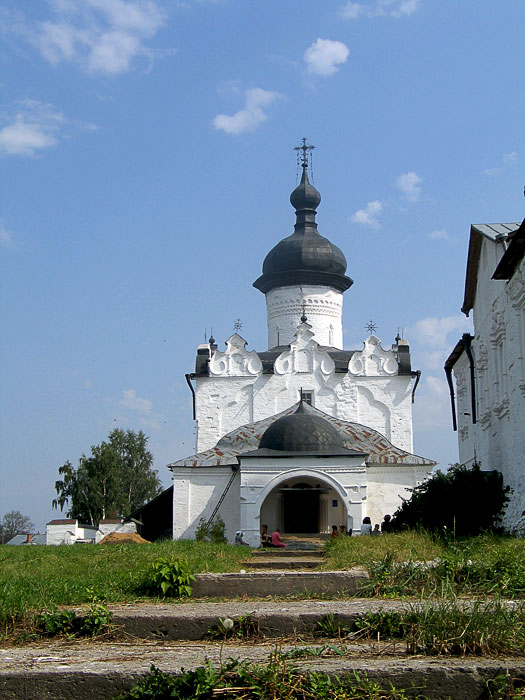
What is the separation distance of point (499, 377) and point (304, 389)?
11.5 m

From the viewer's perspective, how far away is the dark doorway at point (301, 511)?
2222 cm

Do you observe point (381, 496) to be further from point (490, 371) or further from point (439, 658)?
point (439, 658)

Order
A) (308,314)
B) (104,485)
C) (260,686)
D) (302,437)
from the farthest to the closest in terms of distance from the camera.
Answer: (104,485) < (308,314) < (302,437) < (260,686)

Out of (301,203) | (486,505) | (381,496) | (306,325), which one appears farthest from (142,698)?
(301,203)

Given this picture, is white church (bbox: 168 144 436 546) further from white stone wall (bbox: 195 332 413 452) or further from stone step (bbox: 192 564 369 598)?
stone step (bbox: 192 564 369 598)

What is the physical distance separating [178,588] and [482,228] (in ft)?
40.4

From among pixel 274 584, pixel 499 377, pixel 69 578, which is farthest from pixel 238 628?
pixel 499 377

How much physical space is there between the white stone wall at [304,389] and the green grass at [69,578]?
1575cm

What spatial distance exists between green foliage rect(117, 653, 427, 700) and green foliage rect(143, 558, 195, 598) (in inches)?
111

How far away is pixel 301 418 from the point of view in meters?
21.2

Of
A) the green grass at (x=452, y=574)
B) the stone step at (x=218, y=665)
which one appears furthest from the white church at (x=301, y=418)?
the stone step at (x=218, y=665)

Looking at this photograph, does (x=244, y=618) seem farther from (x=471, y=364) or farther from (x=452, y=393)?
(x=452, y=393)

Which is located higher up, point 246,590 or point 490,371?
point 490,371

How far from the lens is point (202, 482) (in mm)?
22766
